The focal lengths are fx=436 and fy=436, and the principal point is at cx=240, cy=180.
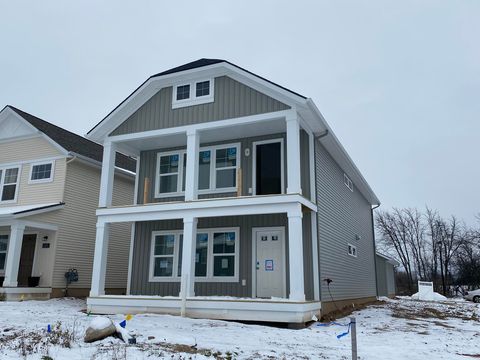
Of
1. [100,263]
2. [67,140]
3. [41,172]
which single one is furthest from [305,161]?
[41,172]

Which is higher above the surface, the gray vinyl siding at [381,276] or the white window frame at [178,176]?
→ the white window frame at [178,176]

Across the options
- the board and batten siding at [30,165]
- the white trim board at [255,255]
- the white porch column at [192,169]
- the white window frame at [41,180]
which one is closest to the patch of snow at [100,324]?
the white porch column at [192,169]

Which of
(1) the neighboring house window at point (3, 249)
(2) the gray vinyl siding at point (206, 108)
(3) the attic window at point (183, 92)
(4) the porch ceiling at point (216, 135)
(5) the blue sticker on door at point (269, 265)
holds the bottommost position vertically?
(5) the blue sticker on door at point (269, 265)

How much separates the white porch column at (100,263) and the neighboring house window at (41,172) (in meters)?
5.23

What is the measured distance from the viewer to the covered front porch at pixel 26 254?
600 inches

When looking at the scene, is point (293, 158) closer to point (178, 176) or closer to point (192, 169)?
point (192, 169)

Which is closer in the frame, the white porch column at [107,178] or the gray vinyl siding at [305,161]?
the gray vinyl siding at [305,161]

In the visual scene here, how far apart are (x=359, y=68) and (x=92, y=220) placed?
32716 mm

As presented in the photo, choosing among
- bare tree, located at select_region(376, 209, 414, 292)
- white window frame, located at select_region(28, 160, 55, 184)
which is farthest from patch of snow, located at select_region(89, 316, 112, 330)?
bare tree, located at select_region(376, 209, 414, 292)

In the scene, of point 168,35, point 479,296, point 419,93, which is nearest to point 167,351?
point 479,296

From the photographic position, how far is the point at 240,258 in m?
13.3

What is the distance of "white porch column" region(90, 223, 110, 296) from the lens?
1304 centimetres

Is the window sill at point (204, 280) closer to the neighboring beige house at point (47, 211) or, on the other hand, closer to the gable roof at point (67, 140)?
Answer: the neighboring beige house at point (47, 211)

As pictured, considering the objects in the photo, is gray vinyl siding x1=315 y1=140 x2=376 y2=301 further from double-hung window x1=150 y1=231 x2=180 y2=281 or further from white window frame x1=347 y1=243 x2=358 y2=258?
Result: double-hung window x1=150 y1=231 x2=180 y2=281
